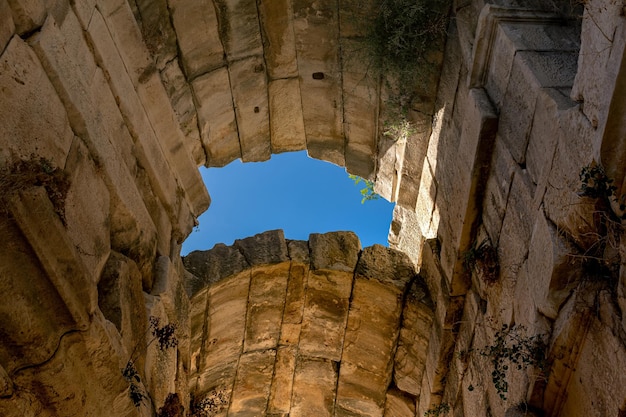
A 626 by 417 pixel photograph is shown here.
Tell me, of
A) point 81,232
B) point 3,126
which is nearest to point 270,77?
point 81,232

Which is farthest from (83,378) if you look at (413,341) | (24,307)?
(413,341)

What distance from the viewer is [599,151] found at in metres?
3.23

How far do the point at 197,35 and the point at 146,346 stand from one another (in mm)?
2668

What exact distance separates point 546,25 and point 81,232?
3.21 meters

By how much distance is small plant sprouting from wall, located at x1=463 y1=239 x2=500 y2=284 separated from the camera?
467cm

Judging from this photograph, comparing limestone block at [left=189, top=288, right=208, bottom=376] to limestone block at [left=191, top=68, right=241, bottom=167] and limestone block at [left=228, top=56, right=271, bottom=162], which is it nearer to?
limestone block at [left=191, top=68, right=241, bottom=167]

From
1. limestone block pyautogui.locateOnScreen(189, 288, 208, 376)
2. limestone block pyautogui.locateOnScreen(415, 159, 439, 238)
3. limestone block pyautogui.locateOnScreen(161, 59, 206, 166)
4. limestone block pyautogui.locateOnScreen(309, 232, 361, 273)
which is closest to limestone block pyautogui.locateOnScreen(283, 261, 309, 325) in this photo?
limestone block pyautogui.locateOnScreen(309, 232, 361, 273)

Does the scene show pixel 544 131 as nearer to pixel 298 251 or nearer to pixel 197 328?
pixel 298 251

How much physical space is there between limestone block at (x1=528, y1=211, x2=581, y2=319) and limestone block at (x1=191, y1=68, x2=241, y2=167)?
3.30 meters

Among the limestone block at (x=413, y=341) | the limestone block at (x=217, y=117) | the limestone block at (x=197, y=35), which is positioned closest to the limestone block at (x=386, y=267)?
the limestone block at (x=413, y=341)

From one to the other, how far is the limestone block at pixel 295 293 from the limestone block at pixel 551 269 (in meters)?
3.05

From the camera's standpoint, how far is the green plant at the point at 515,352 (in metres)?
3.73

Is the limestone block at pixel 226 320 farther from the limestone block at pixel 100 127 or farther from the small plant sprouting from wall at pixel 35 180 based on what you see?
the small plant sprouting from wall at pixel 35 180

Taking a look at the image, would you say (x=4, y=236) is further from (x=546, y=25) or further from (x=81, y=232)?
(x=546, y=25)
